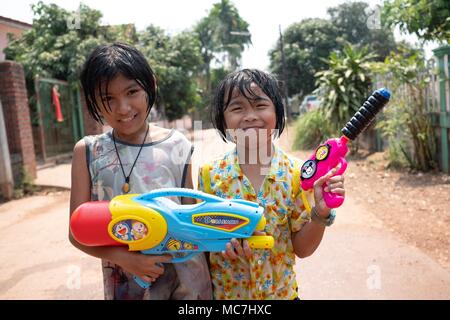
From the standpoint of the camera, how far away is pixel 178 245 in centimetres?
108

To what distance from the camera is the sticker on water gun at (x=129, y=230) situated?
1.04 metres

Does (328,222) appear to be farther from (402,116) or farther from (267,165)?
(402,116)

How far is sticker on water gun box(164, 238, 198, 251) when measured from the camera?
1072 millimetres

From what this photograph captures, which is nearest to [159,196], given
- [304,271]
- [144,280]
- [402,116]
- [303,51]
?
[144,280]

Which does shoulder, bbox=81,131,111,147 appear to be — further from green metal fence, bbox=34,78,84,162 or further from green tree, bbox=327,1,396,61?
green tree, bbox=327,1,396,61

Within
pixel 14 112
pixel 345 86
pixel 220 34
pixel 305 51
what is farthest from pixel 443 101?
pixel 220 34

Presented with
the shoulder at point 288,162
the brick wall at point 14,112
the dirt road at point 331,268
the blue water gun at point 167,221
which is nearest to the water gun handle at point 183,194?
the blue water gun at point 167,221

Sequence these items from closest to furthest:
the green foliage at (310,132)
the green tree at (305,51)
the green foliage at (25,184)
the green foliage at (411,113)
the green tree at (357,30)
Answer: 1. the green foliage at (411,113)
2. the green foliage at (25,184)
3. the green foliage at (310,132)
4. the green tree at (305,51)
5. the green tree at (357,30)

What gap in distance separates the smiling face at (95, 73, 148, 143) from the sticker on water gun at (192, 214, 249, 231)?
407 millimetres

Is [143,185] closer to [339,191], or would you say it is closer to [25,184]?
[339,191]

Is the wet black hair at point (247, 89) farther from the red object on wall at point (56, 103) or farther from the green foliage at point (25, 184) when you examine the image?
the red object on wall at point (56, 103)

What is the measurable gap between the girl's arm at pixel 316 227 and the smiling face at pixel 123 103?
1.92ft

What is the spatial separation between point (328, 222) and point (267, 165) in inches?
11.6

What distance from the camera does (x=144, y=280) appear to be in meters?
1.17
